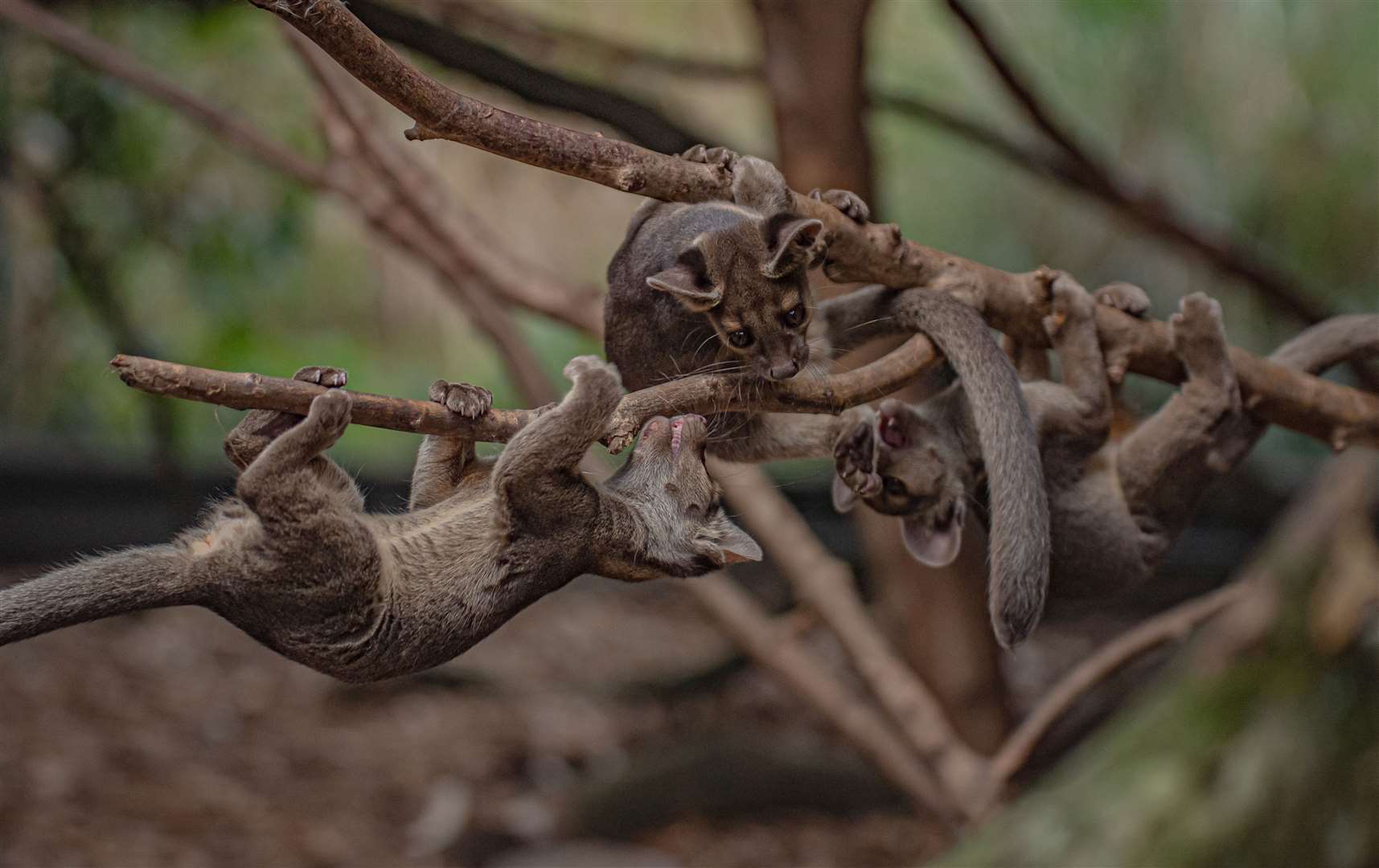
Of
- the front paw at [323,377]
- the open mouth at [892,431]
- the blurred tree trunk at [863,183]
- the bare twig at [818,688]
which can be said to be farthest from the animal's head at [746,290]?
the bare twig at [818,688]

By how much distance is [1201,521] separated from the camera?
23.7ft

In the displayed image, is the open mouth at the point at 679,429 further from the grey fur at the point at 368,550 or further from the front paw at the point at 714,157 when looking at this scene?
the front paw at the point at 714,157

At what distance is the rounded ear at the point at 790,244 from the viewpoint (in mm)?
2475

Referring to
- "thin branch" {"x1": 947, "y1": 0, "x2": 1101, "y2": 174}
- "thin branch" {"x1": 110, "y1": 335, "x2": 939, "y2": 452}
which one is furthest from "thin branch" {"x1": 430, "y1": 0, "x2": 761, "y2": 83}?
"thin branch" {"x1": 110, "y1": 335, "x2": 939, "y2": 452}

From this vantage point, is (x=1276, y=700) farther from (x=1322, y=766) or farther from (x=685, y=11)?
(x=685, y=11)

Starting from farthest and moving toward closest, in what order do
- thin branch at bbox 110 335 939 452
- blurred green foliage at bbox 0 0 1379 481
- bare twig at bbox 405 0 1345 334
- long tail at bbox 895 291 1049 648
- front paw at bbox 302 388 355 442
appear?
blurred green foliage at bbox 0 0 1379 481, bare twig at bbox 405 0 1345 334, long tail at bbox 895 291 1049 648, front paw at bbox 302 388 355 442, thin branch at bbox 110 335 939 452

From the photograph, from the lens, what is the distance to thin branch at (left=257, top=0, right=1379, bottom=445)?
5.88 feet

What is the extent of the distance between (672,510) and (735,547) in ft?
0.53

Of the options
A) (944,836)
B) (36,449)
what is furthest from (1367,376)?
(36,449)

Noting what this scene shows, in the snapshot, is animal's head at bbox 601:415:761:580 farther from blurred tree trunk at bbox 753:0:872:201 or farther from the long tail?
blurred tree trunk at bbox 753:0:872:201

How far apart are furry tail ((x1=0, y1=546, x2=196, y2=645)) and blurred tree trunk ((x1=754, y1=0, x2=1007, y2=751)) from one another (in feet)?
7.75

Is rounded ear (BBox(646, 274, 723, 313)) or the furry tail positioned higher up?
rounded ear (BBox(646, 274, 723, 313))

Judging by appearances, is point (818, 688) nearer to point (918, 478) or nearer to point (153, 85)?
point (918, 478)

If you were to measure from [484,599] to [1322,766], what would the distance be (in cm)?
414
